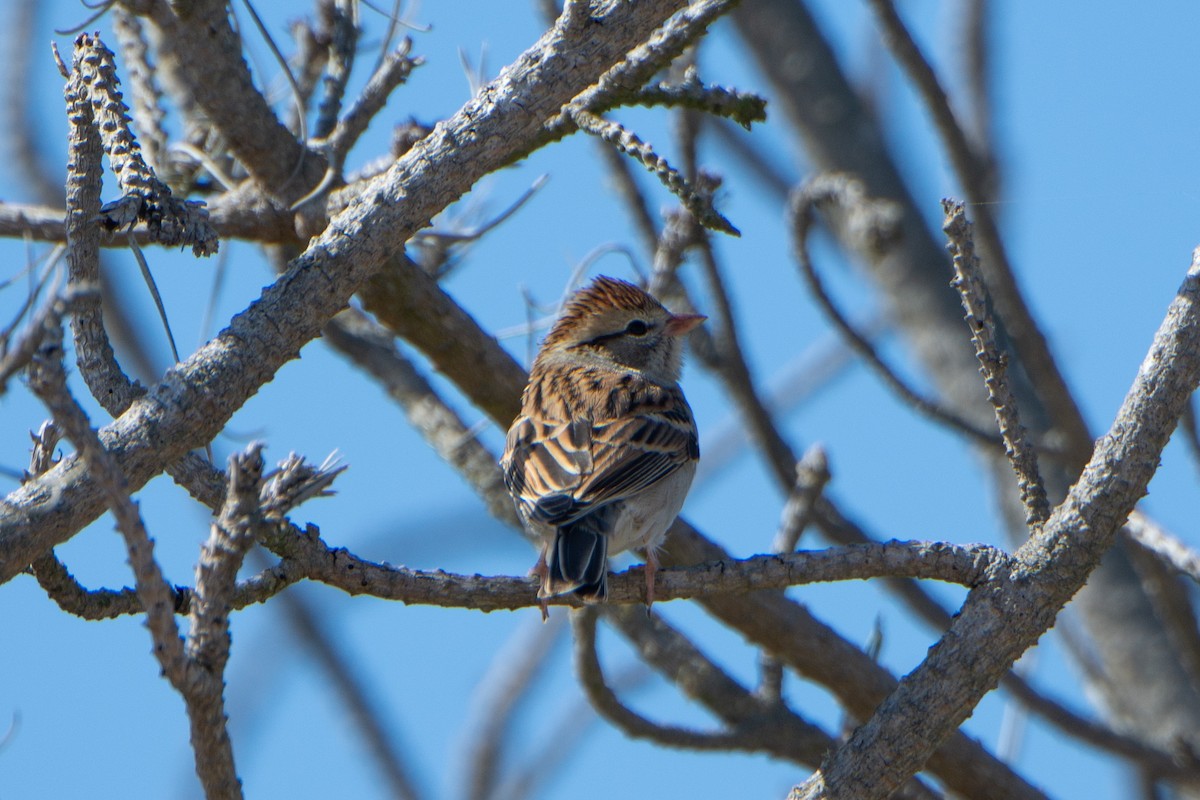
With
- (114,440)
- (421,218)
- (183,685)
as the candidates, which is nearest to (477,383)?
(421,218)

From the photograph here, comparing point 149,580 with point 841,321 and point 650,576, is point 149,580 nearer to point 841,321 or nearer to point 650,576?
point 650,576

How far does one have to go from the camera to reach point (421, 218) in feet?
10.6

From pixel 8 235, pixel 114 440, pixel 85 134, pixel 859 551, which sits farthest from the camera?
pixel 8 235

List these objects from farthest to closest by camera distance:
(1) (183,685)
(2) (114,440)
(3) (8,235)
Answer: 1. (3) (8,235)
2. (2) (114,440)
3. (1) (183,685)

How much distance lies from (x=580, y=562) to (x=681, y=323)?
200 centimetres

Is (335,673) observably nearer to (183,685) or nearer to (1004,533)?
(1004,533)

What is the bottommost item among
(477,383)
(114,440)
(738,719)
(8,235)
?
(738,719)

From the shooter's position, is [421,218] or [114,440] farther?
[421,218]

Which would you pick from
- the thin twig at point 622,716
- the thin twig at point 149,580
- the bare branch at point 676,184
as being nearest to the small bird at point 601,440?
the thin twig at point 622,716

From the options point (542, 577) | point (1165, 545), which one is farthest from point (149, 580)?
point (1165, 545)

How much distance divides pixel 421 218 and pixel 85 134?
771mm

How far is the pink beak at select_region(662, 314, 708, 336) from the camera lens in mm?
6043

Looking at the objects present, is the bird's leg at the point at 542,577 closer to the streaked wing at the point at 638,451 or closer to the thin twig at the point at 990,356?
the streaked wing at the point at 638,451

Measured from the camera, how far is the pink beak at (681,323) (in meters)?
6.04
